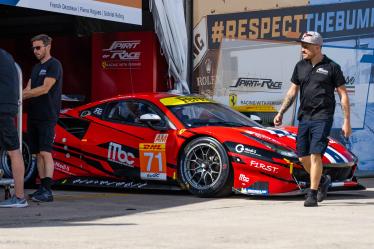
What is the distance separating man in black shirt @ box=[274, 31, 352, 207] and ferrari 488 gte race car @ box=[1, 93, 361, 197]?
16.5 inches

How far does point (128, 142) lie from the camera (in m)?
9.81

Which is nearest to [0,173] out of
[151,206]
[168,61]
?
[151,206]

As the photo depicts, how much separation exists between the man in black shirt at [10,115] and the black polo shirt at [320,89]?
296cm

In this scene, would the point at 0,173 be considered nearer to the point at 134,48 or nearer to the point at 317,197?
the point at 317,197

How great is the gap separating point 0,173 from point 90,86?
278 inches

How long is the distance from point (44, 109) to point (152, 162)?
5.21 ft

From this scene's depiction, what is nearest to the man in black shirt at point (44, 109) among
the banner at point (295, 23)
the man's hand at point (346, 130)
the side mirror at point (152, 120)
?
the side mirror at point (152, 120)

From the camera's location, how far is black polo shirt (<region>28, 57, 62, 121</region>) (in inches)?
343

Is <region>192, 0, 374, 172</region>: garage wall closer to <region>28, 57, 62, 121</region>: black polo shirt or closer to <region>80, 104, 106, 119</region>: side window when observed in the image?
<region>80, 104, 106, 119</region>: side window

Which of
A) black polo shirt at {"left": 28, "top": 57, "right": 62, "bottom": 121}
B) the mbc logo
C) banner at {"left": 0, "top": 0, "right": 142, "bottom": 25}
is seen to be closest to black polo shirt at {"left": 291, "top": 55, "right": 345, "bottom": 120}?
the mbc logo

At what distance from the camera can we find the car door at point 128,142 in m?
9.64

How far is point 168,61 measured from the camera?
44.7ft

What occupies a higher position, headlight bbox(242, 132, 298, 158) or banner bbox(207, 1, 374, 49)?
banner bbox(207, 1, 374, 49)

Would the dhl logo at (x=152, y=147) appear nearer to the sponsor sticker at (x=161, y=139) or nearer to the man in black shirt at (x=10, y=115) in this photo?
the sponsor sticker at (x=161, y=139)
